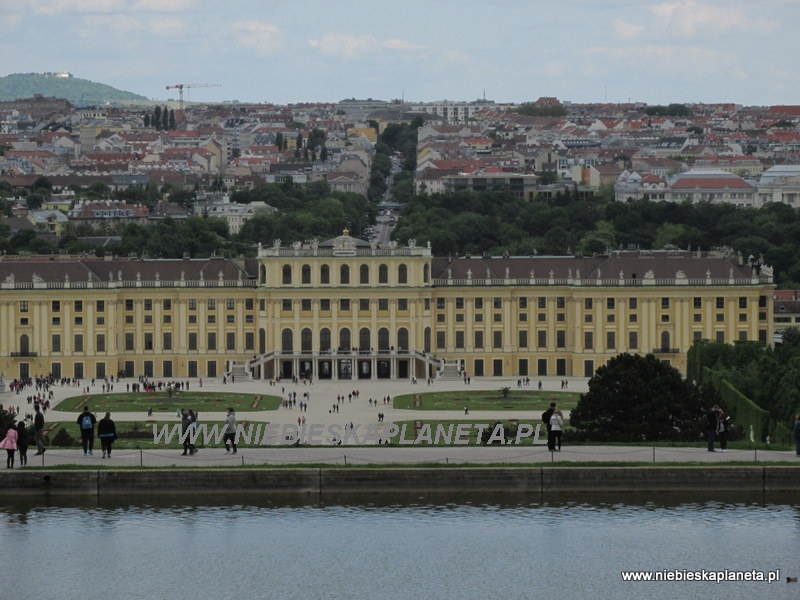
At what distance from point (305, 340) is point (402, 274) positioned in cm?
592

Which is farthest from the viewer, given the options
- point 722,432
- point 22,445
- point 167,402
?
point 167,402

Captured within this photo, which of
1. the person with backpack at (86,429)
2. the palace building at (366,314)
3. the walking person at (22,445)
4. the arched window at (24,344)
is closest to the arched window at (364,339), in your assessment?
the palace building at (366,314)

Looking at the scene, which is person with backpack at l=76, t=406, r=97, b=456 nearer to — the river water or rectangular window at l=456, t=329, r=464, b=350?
the river water

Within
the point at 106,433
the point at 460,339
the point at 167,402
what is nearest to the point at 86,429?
the point at 106,433

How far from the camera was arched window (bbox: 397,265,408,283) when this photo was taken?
11869 cm

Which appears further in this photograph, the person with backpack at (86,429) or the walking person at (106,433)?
the person with backpack at (86,429)

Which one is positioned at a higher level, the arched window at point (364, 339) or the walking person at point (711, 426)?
the walking person at point (711, 426)

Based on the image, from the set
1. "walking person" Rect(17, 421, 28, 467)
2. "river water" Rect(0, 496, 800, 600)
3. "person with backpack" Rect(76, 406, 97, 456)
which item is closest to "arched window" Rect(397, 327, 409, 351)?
"person with backpack" Rect(76, 406, 97, 456)

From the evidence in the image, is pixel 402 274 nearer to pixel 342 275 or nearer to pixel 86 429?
pixel 342 275

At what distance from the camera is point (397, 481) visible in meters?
59.3

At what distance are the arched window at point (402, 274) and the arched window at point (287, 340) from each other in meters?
6.11

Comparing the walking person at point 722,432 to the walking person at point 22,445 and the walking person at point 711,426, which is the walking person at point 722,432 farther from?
the walking person at point 22,445

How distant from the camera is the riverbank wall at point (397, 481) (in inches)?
2333

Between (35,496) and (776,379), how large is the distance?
31.4 metres
